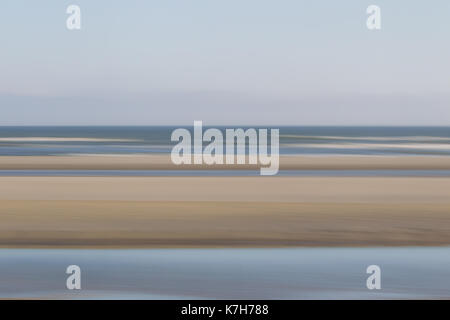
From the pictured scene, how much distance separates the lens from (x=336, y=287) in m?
7.38

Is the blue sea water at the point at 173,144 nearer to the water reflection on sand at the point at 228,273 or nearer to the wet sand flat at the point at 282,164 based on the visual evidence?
the wet sand flat at the point at 282,164

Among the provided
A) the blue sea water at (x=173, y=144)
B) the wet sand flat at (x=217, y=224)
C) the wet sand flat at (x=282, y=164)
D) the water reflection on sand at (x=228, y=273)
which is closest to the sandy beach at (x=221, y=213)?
the wet sand flat at (x=217, y=224)

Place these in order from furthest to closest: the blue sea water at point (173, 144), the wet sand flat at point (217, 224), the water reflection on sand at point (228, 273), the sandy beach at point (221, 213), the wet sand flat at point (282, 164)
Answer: the blue sea water at point (173, 144) → the wet sand flat at point (282, 164) → the sandy beach at point (221, 213) → the wet sand flat at point (217, 224) → the water reflection on sand at point (228, 273)

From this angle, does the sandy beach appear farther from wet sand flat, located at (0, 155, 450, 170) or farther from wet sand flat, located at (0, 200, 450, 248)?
wet sand flat, located at (0, 155, 450, 170)

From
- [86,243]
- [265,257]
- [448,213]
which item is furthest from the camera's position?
[448,213]

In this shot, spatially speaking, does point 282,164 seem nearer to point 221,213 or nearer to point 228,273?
point 221,213

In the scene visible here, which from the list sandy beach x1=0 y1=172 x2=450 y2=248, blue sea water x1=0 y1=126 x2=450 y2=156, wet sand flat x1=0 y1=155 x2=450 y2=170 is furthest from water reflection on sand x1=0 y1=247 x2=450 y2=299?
blue sea water x1=0 y1=126 x2=450 y2=156

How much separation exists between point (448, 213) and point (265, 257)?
4948mm

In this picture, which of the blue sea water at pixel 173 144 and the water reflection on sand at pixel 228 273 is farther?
the blue sea water at pixel 173 144

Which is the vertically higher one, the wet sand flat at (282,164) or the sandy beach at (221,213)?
the wet sand flat at (282,164)

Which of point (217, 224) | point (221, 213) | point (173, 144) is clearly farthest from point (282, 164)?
point (173, 144)

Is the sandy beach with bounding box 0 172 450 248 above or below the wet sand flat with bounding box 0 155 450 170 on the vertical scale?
below
